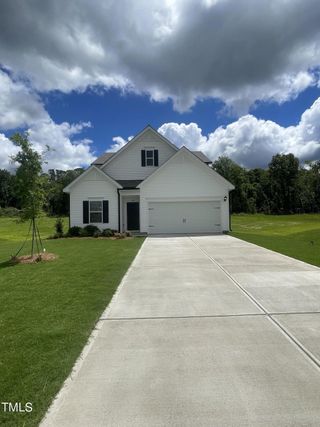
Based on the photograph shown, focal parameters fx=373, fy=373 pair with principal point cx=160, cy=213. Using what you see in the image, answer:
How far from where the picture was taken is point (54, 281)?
8812 millimetres

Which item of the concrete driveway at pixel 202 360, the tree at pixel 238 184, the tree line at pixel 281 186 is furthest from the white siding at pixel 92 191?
the tree line at pixel 281 186

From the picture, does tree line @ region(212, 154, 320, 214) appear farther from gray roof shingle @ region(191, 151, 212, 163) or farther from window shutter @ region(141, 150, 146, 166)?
window shutter @ region(141, 150, 146, 166)

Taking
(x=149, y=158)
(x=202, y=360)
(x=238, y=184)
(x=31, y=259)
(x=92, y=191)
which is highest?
(x=238, y=184)

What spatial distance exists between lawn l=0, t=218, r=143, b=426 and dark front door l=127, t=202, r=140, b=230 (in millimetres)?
14347

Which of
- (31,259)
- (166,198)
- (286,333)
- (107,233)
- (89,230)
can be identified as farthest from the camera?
(166,198)

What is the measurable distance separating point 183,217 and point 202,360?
20.4m

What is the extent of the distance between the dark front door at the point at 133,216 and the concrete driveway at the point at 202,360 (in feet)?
57.9

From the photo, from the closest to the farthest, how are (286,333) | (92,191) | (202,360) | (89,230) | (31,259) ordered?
(202,360)
(286,333)
(31,259)
(89,230)
(92,191)

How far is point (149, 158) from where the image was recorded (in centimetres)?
2669

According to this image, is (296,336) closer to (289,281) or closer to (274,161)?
(289,281)

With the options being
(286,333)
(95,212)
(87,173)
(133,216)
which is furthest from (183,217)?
(286,333)

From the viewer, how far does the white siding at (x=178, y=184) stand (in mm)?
24156

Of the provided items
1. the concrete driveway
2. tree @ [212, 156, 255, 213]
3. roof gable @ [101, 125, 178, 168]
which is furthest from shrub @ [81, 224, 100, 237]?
tree @ [212, 156, 255, 213]

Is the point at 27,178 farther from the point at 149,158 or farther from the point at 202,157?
the point at 202,157
